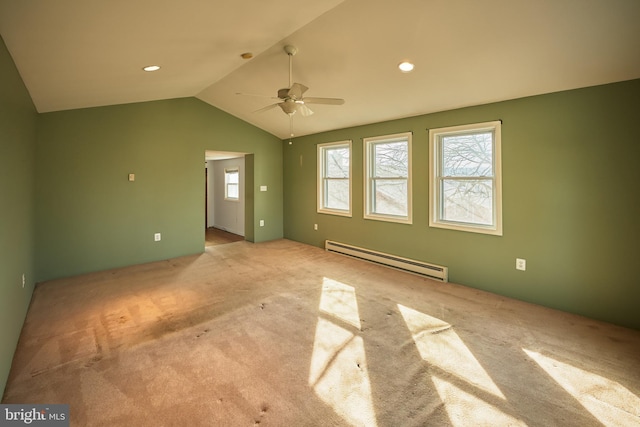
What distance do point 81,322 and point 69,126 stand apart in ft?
9.73

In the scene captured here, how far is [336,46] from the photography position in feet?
10.4

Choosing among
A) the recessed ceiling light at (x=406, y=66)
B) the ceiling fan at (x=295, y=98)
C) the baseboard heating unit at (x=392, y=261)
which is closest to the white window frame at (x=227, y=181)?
the baseboard heating unit at (x=392, y=261)

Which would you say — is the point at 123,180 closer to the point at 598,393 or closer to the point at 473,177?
the point at 473,177

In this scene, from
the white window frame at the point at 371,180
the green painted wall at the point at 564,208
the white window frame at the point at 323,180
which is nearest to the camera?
the green painted wall at the point at 564,208

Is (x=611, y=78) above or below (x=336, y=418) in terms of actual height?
above

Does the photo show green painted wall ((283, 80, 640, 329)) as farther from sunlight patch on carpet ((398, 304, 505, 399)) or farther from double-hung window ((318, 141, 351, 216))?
double-hung window ((318, 141, 351, 216))

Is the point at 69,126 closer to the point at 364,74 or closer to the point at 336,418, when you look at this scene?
the point at 364,74

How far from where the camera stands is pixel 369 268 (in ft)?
15.7

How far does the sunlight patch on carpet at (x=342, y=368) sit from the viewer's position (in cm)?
184

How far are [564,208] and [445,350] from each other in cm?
211


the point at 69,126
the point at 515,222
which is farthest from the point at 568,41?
the point at 69,126

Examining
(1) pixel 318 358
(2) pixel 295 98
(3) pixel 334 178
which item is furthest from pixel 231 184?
(1) pixel 318 358

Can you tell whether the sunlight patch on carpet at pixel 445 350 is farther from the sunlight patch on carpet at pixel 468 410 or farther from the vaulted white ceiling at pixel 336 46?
the vaulted white ceiling at pixel 336 46

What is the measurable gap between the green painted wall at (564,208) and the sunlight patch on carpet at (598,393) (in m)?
1.28
